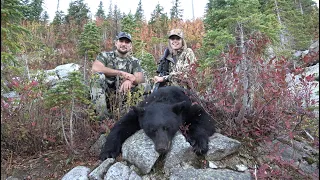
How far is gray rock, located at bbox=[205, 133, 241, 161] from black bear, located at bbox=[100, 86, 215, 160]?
0.25 feet

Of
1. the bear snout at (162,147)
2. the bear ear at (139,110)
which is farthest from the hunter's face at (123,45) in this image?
the bear snout at (162,147)

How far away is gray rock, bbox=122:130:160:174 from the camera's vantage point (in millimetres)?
3518

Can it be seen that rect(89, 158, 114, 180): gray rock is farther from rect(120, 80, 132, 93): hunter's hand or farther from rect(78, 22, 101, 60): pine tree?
rect(78, 22, 101, 60): pine tree

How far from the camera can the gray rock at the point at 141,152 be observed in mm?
3518

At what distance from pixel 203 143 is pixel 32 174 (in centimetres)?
231

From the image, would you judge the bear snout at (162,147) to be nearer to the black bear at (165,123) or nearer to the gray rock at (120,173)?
the black bear at (165,123)

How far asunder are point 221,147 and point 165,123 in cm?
76

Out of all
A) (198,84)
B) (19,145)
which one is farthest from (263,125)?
(19,145)

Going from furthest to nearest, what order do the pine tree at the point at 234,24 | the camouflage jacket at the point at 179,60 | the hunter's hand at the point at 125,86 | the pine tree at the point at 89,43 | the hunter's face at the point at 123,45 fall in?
the pine tree at the point at 89,43, the pine tree at the point at 234,24, the hunter's face at the point at 123,45, the camouflage jacket at the point at 179,60, the hunter's hand at the point at 125,86

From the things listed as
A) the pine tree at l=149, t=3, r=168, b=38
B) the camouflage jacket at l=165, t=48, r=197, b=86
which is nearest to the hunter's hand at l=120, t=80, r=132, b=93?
the camouflage jacket at l=165, t=48, r=197, b=86

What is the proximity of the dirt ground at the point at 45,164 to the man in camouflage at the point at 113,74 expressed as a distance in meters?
1.09

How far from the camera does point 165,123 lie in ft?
12.8

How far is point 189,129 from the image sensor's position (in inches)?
163

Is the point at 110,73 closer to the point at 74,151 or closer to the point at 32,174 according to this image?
the point at 74,151
